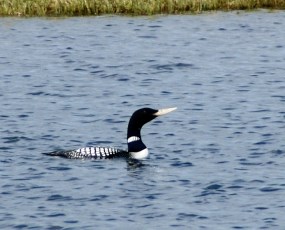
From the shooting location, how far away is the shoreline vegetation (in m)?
36.9

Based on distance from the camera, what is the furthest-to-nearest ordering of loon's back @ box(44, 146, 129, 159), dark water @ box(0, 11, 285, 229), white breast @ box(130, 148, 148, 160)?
white breast @ box(130, 148, 148, 160) < loon's back @ box(44, 146, 129, 159) < dark water @ box(0, 11, 285, 229)

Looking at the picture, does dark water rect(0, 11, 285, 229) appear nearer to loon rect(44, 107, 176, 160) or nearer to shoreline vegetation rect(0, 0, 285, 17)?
loon rect(44, 107, 176, 160)

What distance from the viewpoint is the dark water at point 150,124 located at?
17438 mm

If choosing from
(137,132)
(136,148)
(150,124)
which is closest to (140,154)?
(136,148)

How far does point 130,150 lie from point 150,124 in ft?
12.4

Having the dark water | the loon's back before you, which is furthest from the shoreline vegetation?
the loon's back

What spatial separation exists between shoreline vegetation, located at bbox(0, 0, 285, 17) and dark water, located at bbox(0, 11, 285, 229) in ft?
0.99

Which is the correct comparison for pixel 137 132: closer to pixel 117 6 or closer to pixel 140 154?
pixel 140 154

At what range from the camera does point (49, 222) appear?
1667 centimetres

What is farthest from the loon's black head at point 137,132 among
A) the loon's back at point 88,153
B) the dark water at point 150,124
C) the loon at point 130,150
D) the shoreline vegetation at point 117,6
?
the shoreline vegetation at point 117,6

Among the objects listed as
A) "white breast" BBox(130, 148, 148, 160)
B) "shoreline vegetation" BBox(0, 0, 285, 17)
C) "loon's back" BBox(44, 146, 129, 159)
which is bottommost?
"white breast" BBox(130, 148, 148, 160)

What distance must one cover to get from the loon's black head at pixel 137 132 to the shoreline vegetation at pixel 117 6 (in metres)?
15.7

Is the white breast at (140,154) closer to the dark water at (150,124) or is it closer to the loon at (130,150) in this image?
the loon at (130,150)

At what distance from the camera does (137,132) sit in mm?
21484
